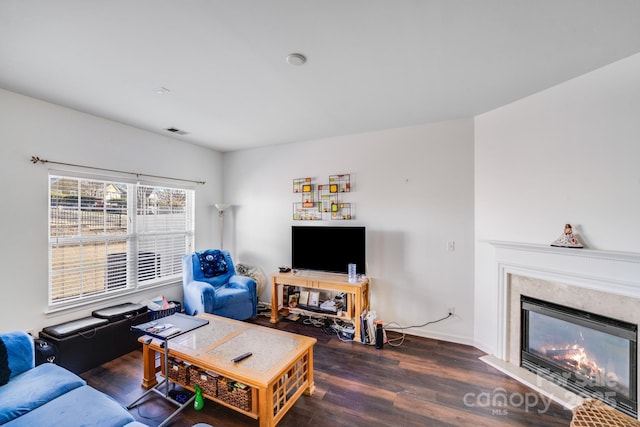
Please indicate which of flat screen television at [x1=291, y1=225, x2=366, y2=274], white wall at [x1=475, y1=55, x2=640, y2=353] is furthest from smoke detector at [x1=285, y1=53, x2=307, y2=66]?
white wall at [x1=475, y1=55, x2=640, y2=353]

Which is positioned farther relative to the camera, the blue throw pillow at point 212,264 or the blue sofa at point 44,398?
the blue throw pillow at point 212,264

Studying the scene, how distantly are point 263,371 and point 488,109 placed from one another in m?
3.21

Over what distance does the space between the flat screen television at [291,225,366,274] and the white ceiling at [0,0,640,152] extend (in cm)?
147

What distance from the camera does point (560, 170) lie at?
2.20 meters

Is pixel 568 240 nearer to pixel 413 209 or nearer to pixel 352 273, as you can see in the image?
pixel 413 209

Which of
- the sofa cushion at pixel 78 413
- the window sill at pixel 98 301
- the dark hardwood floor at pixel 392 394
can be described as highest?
the window sill at pixel 98 301

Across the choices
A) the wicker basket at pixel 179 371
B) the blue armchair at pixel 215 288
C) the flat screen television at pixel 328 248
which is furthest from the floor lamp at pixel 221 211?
the wicker basket at pixel 179 371

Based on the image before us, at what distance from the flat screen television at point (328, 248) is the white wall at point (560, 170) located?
1.35 meters

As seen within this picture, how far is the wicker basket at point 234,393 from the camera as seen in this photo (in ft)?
5.81

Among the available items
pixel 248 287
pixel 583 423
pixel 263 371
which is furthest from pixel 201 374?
pixel 583 423

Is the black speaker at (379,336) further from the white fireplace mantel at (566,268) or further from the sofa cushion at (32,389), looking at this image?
the sofa cushion at (32,389)

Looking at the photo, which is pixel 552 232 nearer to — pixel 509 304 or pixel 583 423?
pixel 509 304

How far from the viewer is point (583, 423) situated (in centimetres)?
131

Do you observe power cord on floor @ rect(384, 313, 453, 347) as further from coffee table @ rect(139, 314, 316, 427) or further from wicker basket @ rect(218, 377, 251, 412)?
wicker basket @ rect(218, 377, 251, 412)
